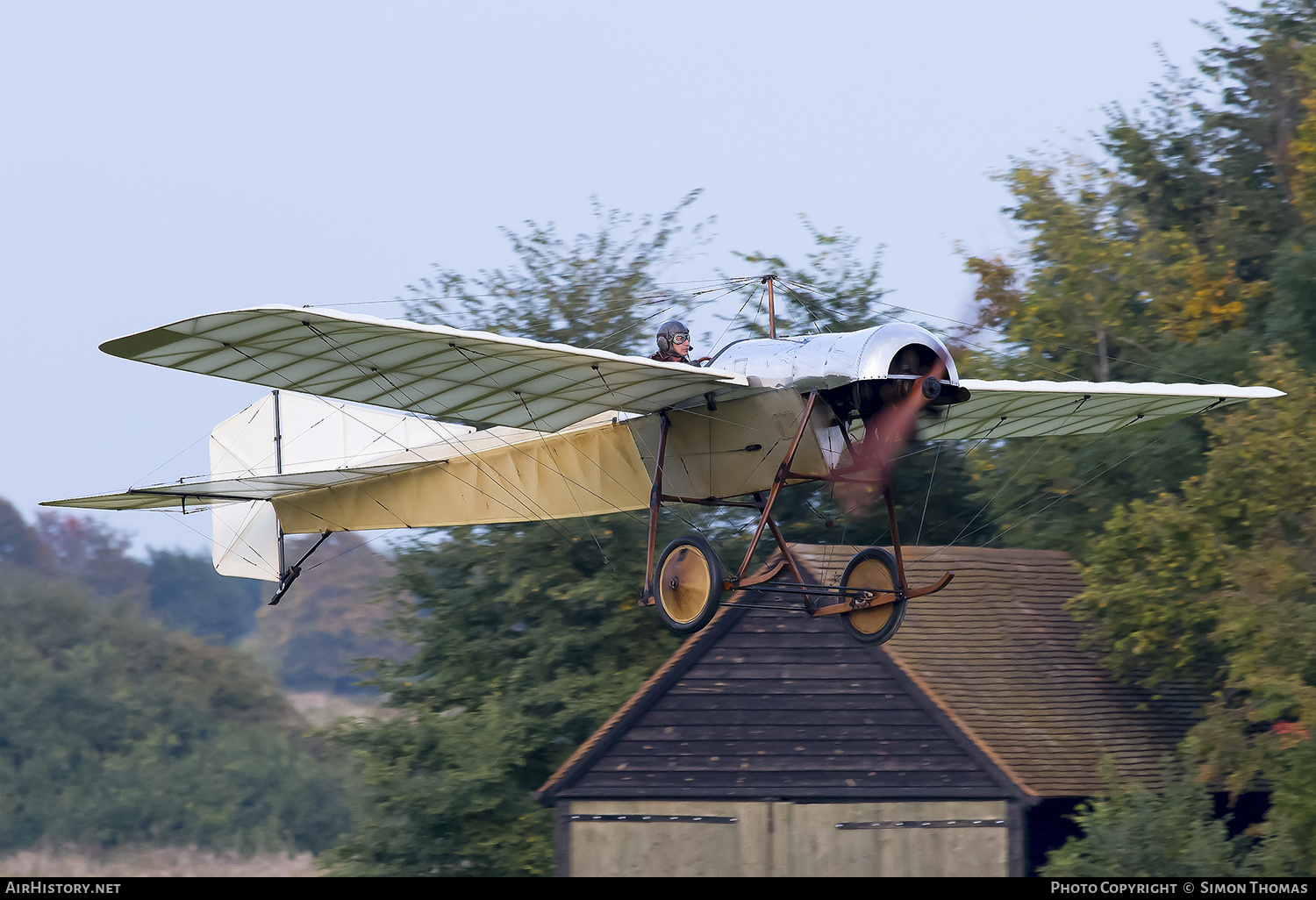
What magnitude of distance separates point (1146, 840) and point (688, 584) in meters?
11.3

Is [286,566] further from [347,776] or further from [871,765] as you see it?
[347,776]

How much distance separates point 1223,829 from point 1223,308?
41.8 ft

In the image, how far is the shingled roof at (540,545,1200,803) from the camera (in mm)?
22281

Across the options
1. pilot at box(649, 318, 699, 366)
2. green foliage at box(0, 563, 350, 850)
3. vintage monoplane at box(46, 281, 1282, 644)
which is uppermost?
pilot at box(649, 318, 699, 366)

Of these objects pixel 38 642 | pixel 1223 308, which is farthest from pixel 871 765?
pixel 38 642

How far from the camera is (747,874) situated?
22062 millimetres

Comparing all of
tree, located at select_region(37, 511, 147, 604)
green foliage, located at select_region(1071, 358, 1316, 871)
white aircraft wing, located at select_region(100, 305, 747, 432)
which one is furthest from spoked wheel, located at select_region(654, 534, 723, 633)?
tree, located at select_region(37, 511, 147, 604)

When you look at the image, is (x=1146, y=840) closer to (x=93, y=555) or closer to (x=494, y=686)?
(x=494, y=686)

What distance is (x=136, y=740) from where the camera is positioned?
5231 centimetres

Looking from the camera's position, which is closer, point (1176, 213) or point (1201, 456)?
point (1201, 456)

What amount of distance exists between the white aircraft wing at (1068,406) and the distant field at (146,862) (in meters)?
34.7

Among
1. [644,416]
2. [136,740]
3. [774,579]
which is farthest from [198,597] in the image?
[774,579]

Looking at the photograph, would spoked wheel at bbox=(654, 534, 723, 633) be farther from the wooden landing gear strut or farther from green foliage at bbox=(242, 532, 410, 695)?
green foliage at bbox=(242, 532, 410, 695)

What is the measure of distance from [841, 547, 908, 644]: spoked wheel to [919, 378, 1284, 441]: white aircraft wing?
1243 mm
